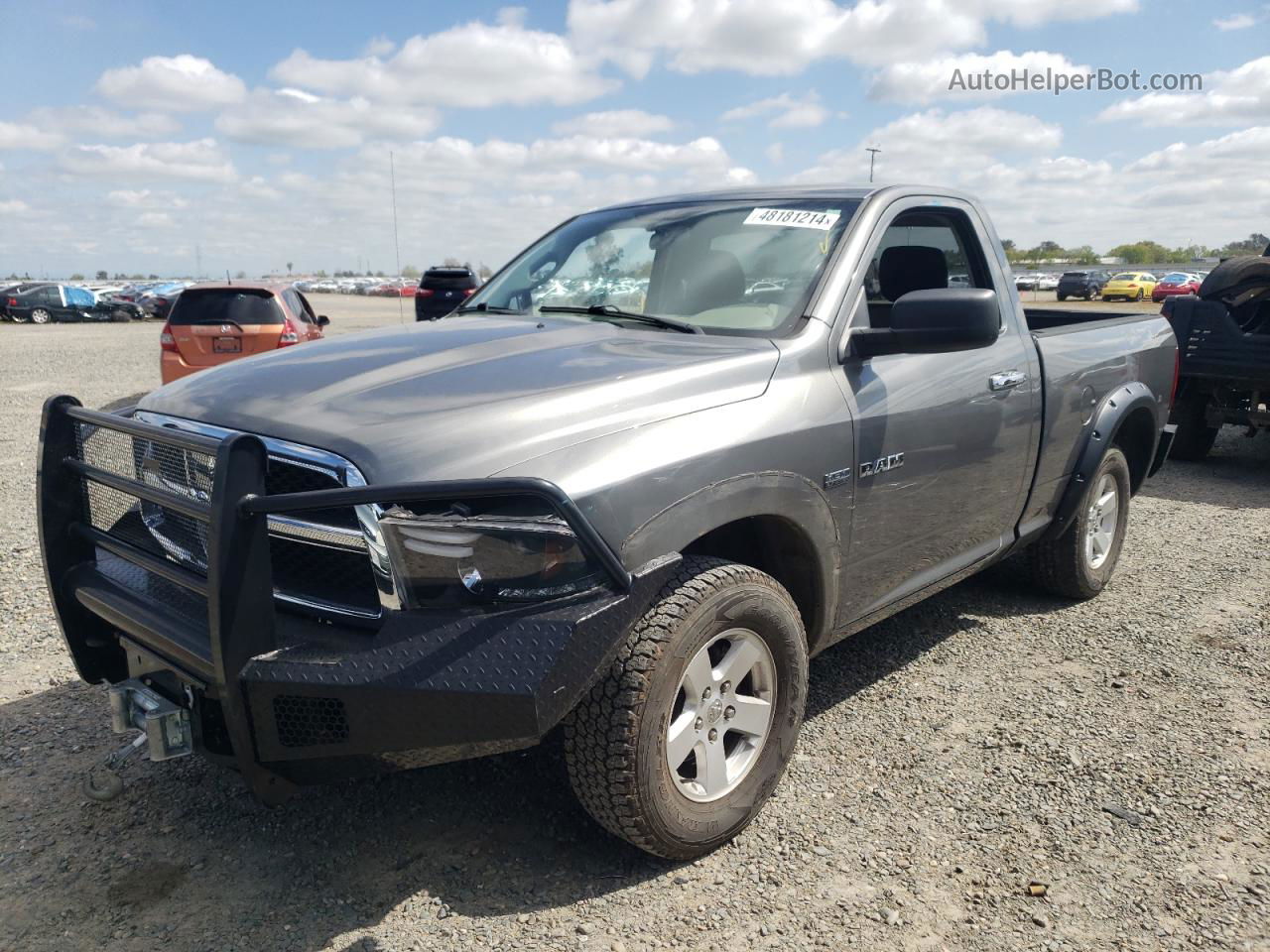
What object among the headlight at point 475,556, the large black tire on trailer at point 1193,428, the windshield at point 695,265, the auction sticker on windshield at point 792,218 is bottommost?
the large black tire on trailer at point 1193,428

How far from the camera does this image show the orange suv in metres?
10.8

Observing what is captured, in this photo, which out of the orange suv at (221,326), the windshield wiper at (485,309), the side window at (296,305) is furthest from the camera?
the side window at (296,305)

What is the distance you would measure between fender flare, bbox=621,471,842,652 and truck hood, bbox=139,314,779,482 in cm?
25

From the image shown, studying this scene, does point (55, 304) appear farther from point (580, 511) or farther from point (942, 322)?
point (580, 511)

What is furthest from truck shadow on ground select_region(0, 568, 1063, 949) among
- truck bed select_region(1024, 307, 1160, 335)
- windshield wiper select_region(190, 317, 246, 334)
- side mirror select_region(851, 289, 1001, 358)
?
windshield wiper select_region(190, 317, 246, 334)

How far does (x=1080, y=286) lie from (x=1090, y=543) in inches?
1766

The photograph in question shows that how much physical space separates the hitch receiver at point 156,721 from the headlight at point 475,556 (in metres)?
0.72

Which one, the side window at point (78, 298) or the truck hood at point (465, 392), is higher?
the truck hood at point (465, 392)

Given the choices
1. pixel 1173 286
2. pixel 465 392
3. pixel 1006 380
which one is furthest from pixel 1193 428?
pixel 1173 286

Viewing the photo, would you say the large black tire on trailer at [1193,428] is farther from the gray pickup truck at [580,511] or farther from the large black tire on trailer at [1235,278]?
the gray pickup truck at [580,511]

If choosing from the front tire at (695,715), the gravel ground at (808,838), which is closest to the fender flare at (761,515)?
the front tire at (695,715)

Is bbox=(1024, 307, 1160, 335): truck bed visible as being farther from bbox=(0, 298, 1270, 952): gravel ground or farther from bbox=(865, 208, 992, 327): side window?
bbox=(0, 298, 1270, 952): gravel ground

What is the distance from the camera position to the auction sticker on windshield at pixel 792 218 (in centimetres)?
350

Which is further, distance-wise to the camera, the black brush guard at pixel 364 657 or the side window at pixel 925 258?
the side window at pixel 925 258
